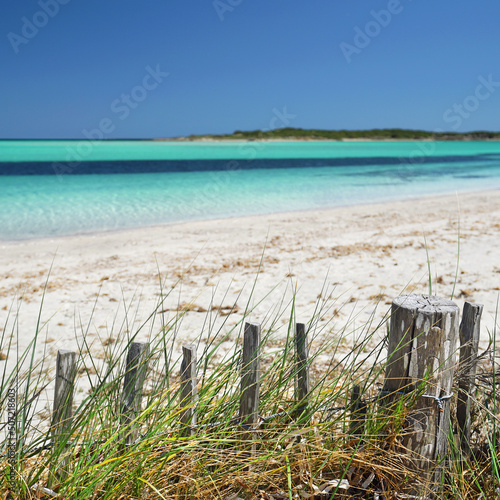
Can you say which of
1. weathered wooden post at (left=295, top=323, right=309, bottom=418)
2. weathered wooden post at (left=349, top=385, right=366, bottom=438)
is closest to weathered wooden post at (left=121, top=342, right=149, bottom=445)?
weathered wooden post at (left=295, top=323, right=309, bottom=418)

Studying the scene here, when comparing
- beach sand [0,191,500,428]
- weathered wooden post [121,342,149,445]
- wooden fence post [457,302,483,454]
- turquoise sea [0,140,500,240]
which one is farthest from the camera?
turquoise sea [0,140,500,240]

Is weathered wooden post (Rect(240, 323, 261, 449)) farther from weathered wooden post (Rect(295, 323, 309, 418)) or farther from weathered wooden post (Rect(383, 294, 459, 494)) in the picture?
weathered wooden post (Rect(383, 294, 459, 494))

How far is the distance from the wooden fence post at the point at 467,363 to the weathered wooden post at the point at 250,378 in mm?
837

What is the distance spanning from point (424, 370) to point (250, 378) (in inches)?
26.0

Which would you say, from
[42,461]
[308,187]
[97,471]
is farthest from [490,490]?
[308,187]

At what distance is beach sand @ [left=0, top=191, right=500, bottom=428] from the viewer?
175 inches

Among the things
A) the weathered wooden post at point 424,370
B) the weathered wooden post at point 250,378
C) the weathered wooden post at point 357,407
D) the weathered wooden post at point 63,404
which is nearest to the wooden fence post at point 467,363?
the weathered wooden post at point 424,370

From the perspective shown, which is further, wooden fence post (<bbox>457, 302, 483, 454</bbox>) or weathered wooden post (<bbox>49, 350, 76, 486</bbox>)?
wooden fence post (<bbox>457, 302, 483, 454</bbox>)

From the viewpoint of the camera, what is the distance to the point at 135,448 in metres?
1.59

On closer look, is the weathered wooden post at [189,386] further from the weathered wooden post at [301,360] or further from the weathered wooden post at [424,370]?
the weathered wooden post at [424,370]

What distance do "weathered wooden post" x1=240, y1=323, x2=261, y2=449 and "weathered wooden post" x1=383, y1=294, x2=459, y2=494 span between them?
1.65ft

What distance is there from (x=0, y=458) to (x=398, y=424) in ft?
4.67

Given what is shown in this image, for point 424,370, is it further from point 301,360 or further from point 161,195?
point 161,195

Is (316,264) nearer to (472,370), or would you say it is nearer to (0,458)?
(472,370)
